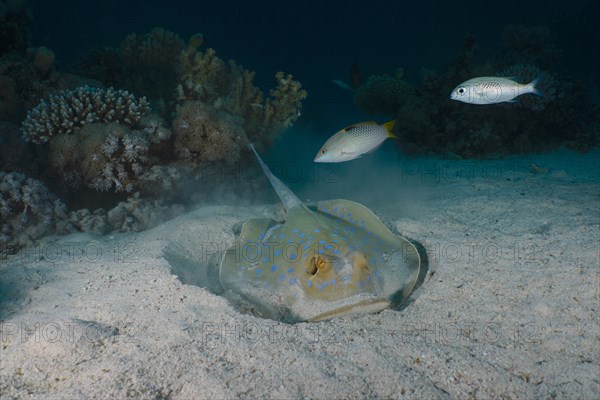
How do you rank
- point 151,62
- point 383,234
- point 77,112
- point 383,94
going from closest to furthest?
point 383,234
point 77,112
point 151,62
point 383,94

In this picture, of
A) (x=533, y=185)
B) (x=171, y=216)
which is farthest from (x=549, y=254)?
(x=171, y=216)

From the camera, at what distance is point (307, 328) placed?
2.61m

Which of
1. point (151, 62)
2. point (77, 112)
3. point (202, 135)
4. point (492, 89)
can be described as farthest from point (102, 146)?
point (492, 89)

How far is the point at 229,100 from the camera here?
7117 millimetres

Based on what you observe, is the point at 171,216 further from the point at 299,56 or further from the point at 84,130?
the point at 299,56

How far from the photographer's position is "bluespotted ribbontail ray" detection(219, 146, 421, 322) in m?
2.76

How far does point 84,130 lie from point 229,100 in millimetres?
2905

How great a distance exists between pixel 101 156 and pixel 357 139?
3910mm

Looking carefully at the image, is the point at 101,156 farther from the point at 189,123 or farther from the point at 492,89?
the point at 492,89

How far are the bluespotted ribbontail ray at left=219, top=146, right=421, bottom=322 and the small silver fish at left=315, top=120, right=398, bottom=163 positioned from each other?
0.90 metres

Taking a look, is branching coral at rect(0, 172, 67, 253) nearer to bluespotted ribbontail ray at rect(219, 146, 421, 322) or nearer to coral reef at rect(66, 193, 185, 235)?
coral reef at rect(66, 193, 185, 235)

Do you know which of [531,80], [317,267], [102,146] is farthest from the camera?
[531,80]

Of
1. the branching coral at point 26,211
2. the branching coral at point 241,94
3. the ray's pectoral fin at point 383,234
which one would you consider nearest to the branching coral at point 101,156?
the branching coral at point 26,211

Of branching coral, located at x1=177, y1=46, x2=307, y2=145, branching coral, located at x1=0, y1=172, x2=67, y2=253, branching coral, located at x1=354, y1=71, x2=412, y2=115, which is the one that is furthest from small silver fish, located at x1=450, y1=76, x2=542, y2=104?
branching coral, located at x1=354, y1=71, x2=412, y2=115
